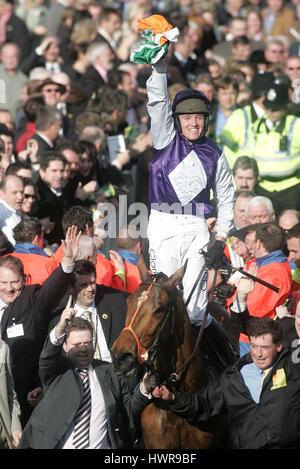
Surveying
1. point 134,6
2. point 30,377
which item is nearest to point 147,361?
point 30,377

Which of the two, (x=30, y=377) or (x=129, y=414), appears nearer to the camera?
(x=129, y=414)

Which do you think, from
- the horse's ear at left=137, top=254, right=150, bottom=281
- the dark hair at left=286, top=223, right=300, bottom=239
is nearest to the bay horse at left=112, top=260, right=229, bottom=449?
the horse's ear at left=137, top=254, right=150, bottom=281

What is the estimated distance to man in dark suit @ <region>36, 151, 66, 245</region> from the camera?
9992 mm

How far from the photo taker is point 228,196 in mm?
A: 7520

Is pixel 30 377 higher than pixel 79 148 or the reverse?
the reverse

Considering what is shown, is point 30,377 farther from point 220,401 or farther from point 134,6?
point 134,6

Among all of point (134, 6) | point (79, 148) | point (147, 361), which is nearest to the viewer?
point (147, 361)

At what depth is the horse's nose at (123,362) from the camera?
20.2 ft

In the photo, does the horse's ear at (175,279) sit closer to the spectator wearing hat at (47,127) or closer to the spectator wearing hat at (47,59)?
the spectator wearing hat at (47,127)

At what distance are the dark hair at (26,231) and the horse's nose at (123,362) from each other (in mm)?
2669

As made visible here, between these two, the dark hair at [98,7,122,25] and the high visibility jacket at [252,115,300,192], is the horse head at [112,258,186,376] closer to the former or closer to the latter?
the high visibility jacket at [252,115,300,192]

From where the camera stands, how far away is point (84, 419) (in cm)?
690

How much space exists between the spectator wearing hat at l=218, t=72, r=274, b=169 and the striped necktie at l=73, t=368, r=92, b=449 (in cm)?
503
